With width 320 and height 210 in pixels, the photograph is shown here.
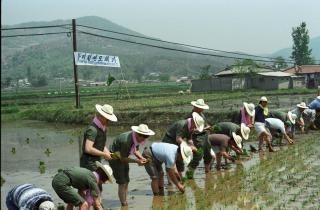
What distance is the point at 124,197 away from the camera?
288 inches

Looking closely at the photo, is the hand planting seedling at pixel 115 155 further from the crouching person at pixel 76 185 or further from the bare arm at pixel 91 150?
the crouching person at pixel 76 185

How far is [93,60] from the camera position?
1016 inches

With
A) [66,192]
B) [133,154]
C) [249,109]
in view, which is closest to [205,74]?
[249,109]

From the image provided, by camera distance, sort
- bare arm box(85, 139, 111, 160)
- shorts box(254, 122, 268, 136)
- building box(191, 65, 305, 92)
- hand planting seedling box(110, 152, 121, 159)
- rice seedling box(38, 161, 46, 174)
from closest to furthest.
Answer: bare arm box(85, 139, 111, 160) < hand planting seedling box(110, 152, 121, 159) < rice seedling box(38, 161, 46, 174) < shorts box(254, 122, 268, 136) < building box(191, 65, 305, 92)

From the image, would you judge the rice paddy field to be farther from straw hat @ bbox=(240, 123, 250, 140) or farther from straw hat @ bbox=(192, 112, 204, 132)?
straw hat @ bbox=(192, 112, 204, 132)

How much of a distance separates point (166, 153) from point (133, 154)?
576 mm

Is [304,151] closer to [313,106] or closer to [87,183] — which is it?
[313,106]

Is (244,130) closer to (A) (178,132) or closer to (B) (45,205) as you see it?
(A) (178,132)

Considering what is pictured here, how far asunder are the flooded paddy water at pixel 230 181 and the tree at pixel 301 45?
74.4m

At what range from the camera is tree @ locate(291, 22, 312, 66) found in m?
85.9

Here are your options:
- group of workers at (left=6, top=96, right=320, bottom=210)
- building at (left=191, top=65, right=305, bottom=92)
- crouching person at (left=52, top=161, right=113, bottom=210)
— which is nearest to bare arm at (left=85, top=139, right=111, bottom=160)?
group of workers at (left=6, top=96, right=320, bottom=210)

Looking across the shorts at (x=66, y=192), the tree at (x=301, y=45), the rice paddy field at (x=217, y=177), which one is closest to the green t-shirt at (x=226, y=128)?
the rice paddy field at (x=217, y=177)

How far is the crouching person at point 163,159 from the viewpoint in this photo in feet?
24.6

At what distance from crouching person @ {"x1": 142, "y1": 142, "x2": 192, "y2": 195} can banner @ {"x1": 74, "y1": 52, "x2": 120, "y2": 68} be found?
17020 mm
